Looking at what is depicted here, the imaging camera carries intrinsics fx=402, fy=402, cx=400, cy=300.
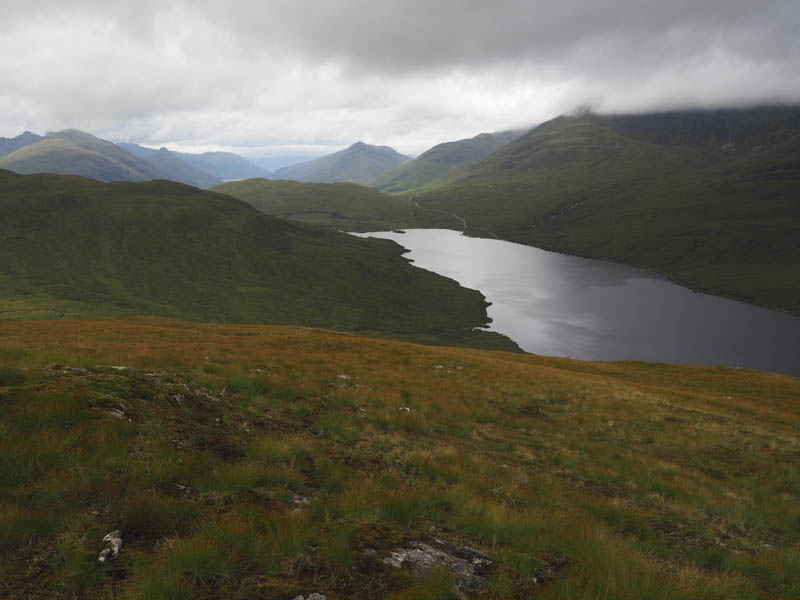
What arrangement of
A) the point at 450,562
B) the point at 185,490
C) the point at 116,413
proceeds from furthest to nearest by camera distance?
the point at 116,413
the point at 185,490
the point at 450,562

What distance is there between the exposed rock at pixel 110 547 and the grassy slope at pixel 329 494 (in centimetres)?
11

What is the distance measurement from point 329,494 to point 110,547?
352 cm

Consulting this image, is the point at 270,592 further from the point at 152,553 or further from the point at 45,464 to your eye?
the point at 45,464

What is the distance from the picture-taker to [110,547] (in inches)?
191

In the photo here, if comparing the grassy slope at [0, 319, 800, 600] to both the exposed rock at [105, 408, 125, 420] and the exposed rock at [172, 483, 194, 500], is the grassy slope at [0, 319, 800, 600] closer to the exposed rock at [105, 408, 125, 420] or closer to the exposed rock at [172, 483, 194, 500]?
the exposed rock at [172, 483, 194, 500]

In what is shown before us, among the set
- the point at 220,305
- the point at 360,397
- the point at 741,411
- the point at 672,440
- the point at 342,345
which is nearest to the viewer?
the point at 360,397

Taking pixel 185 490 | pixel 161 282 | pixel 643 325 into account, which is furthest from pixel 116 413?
pixel 161 282

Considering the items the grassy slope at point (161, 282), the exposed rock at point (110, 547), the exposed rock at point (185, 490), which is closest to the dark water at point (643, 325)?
the grassy slope at point (161, 282)

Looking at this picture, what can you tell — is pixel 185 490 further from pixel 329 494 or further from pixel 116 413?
pixel 116 413

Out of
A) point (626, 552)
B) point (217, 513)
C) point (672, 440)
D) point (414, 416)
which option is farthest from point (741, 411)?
point (217, 513)

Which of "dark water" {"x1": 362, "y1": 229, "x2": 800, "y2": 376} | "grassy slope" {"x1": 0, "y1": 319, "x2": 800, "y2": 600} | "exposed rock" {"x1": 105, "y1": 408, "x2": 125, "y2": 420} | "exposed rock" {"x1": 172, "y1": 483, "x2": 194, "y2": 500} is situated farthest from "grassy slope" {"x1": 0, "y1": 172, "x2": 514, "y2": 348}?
"exposed rock" {"x1": 172, "y1": 483, "x2": 194, "y2": 500}

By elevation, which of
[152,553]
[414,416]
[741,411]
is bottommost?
[741,411]

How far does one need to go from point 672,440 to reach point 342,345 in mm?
22651

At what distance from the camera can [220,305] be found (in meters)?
150
